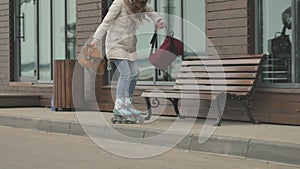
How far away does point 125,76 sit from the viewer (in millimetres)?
8031

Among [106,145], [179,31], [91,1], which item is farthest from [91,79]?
[106,145]

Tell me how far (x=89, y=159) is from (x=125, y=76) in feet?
6.28

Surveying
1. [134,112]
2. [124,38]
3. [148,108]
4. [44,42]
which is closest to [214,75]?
[148,108]

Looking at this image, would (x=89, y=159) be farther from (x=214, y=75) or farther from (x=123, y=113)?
(x=214, y=75)

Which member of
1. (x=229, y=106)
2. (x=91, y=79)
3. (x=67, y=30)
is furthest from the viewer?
(x=67, y=30)

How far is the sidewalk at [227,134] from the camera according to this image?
6.05m

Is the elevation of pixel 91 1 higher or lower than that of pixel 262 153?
higher

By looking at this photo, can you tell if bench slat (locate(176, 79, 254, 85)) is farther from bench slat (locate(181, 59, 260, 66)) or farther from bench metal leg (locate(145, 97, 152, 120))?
bench metal leg (locate(145, 97, 152, 120))

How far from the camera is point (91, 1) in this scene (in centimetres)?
1070

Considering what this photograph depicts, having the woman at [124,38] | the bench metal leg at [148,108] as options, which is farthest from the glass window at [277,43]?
the bench metal leg at [148,108]

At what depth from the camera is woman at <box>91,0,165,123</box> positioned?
795 centimetres

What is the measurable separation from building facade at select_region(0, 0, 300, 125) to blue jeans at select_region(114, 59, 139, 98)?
4.22ft

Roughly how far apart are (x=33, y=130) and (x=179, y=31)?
2.96 meters

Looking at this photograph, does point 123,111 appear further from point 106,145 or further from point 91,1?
point 91,1
